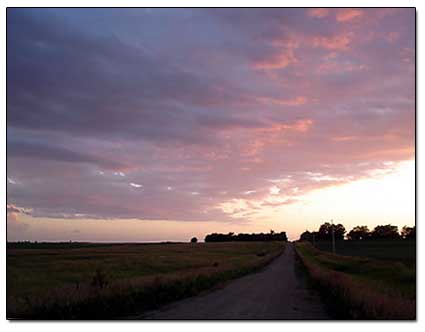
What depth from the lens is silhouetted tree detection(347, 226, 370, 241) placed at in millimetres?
140875

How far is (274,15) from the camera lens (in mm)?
17062

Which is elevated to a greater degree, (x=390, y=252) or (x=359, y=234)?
(x=359, y=234)

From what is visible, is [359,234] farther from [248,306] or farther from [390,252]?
[248,306]

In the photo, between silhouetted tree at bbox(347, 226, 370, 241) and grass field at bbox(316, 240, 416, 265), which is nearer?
grass field at bbox(316, 240, 416, 265)

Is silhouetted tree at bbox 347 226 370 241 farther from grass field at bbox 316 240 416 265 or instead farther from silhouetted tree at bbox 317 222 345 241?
grass field at bbox 316 240 416 265

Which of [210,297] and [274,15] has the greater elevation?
[274,15]

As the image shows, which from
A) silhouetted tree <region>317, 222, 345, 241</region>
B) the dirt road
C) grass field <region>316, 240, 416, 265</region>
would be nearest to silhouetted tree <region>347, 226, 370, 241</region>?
silhouetted tree <region>317, 222, 345, 241</region>

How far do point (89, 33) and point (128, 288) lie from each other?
36.1ft

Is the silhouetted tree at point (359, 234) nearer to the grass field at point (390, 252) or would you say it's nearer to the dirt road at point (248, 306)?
the grass field at point (390, 252)

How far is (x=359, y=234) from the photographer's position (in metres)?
146

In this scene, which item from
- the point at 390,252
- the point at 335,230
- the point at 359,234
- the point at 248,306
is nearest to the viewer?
the point at 248,306

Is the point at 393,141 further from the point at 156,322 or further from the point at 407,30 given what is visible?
the point at 156,322

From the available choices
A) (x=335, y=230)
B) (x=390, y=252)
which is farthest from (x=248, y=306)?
(x=335, y=230)

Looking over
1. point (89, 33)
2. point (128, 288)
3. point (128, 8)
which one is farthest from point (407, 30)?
point (128, 288)
